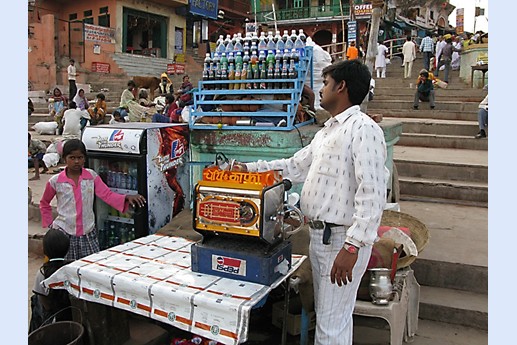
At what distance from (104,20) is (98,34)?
1.66 meters

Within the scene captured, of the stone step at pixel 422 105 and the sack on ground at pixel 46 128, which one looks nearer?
the stone step at pixel 422 105

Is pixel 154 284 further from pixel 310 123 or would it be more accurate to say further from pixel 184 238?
pixel 310 123

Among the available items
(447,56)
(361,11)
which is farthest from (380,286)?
(361,11)

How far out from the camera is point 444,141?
814 centimetres

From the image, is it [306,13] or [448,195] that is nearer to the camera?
[448,195]

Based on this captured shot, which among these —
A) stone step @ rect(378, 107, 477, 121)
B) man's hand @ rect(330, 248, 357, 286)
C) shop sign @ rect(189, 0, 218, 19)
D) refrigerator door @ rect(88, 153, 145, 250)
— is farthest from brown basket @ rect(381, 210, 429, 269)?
shop sign @ rect(189, 0, 218, 19)

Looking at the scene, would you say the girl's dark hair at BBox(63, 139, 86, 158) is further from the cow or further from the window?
the window

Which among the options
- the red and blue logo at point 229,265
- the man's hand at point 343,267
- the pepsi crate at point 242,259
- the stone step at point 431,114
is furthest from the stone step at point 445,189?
the red and blue logo at point 229,265

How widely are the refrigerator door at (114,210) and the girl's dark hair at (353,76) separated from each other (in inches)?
79.7

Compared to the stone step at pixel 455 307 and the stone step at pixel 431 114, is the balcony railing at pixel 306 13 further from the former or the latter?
the stone step at pixel 455 307

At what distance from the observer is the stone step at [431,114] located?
9750 mm

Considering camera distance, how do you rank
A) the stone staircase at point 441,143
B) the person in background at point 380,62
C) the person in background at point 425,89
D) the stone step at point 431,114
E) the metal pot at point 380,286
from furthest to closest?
the person in background at point 380,62 < the person in background at point 425,89 < the stone step at point 431,114 < the stone staircase at point 441,143 < the metal pot at point 380,286

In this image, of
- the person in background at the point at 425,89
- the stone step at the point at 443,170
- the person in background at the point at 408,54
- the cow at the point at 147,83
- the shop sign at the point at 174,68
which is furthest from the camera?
the shop sign at the point at 174,68

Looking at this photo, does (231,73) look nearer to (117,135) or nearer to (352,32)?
(117,135)
